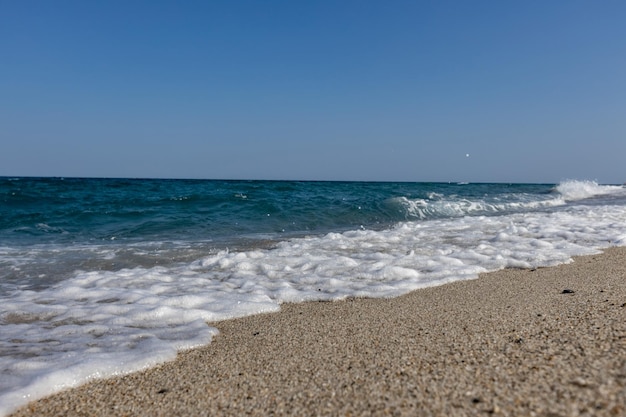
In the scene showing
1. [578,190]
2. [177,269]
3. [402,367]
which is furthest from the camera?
[578,190]

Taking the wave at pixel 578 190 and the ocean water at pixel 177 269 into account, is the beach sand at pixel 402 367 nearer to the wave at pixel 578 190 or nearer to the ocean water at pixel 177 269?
the ocean water at pixel 177 269

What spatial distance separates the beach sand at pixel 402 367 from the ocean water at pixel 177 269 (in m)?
0.29

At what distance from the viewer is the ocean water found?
241 cm

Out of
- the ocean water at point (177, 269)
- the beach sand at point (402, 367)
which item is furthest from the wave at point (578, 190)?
the beach sand at point (402, 367)

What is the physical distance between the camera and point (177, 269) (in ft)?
15.2

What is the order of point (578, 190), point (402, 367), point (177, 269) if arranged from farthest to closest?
point (578, 190)
point (177, 269)
point (402, 367)

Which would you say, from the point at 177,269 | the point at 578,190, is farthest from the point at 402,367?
the point at 578,190

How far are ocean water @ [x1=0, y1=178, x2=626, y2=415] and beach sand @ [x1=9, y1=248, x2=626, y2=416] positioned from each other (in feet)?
0.95

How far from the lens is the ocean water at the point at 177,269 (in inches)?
95.0

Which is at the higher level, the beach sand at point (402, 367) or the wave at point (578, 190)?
the wave at point (578, 190)

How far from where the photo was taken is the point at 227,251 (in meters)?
5.61

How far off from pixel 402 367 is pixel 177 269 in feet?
11.1

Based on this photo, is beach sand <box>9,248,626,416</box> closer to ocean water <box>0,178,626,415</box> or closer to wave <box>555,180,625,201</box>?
ocean water <box>0,178,626,415</box>

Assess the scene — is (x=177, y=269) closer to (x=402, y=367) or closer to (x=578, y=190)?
(x=402, y=367)
